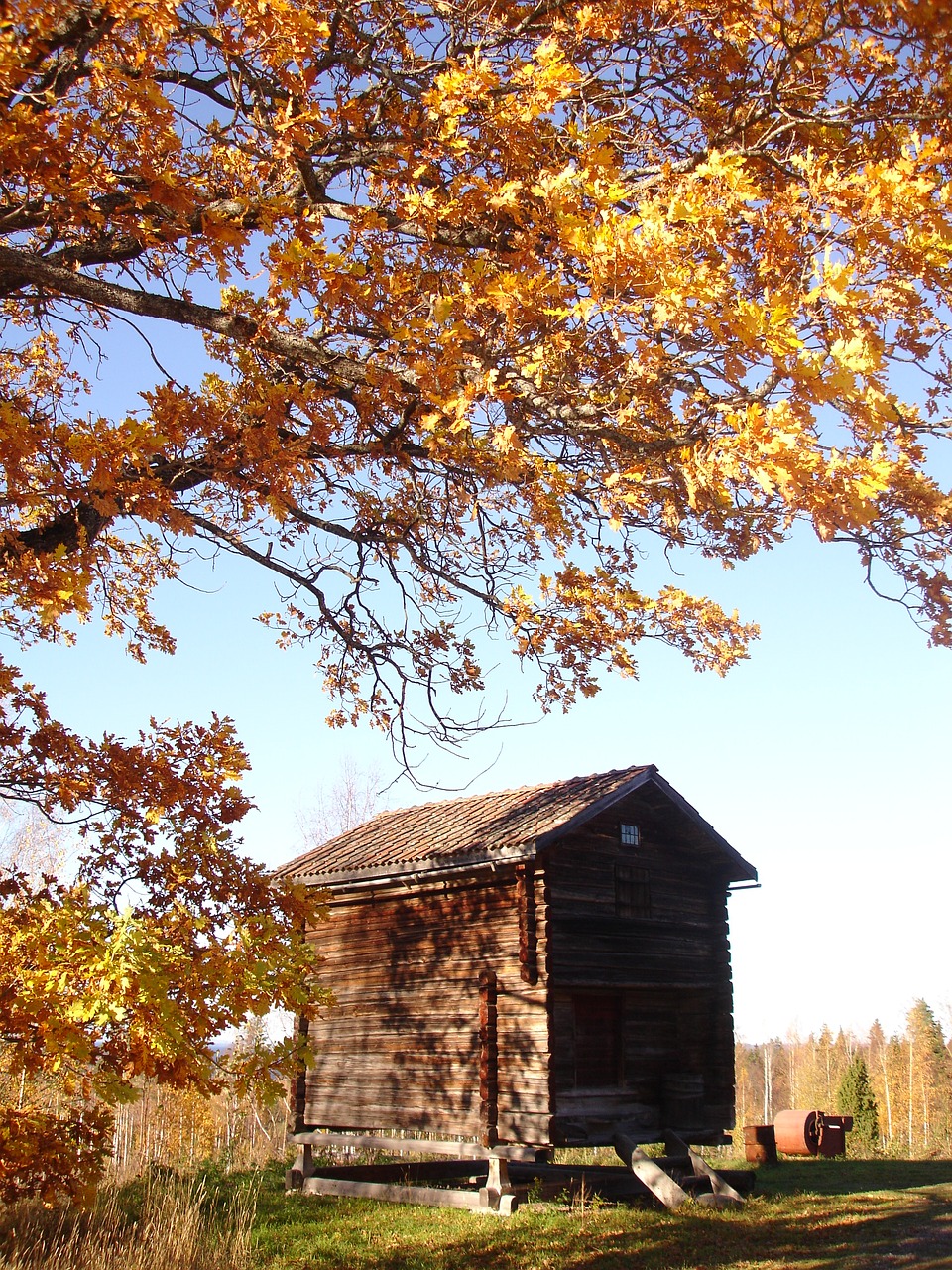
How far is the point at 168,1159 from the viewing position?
1802 centimetres

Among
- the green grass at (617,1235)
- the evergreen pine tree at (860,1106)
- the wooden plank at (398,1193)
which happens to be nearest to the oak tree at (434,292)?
the green grass at (617,1235)

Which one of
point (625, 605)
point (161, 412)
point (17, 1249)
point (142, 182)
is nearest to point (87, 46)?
point (142, 182)

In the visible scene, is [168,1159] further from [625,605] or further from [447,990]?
[625,605]

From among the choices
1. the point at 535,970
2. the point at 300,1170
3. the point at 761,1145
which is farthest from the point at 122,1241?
the point at 761,1145

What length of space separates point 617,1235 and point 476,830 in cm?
576

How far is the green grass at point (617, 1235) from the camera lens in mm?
10695

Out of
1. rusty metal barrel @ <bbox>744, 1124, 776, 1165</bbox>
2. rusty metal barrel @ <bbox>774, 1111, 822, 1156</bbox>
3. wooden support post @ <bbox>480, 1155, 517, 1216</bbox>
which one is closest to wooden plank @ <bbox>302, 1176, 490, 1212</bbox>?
wooden support post @ <bbox>480, 1155, 517, 1216</bbox>

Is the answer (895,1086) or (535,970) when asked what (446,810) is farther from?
(895,1086)

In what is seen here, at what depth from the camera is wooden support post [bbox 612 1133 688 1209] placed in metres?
13.7

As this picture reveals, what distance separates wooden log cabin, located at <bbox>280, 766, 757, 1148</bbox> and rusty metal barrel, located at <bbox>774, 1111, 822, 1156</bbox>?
22.3ft

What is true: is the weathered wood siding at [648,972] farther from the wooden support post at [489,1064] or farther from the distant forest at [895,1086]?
the distant forest at [895,1086]

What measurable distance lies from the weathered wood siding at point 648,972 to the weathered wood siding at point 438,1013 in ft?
1.47

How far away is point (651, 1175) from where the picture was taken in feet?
46.0

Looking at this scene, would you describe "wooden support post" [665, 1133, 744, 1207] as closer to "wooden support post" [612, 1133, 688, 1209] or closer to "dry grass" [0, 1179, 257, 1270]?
"wooden support post" [612, 1133, 688, 1209]
